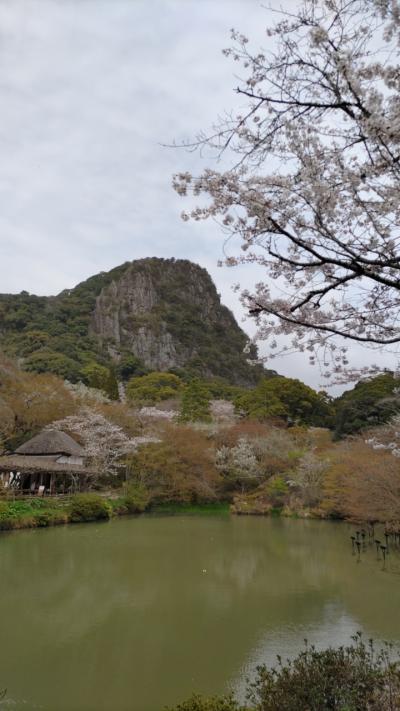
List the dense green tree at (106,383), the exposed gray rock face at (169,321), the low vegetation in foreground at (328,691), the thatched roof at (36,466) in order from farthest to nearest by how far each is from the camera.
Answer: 1. the exposed gray rock face at (169,321)
2. the dense green tree at (106,383)
3. the thatched roof at (36,466)
4. the low vegetation in foreground at (328,691)

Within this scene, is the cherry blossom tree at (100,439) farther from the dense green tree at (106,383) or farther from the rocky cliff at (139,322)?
the rocky cliff at (139,322)

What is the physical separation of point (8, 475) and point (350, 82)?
15.7m

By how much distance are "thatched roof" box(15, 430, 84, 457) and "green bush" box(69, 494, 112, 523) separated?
2442 millimetres

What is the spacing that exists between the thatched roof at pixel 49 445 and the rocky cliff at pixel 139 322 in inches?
669

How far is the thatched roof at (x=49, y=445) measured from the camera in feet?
52.9

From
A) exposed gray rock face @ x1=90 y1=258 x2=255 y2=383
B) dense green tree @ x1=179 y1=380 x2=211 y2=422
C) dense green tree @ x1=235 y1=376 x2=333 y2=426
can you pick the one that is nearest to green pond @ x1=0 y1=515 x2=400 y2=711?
dense green tree @ x1=179 y1=380 x2=211 y2=422

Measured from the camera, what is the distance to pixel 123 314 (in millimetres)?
48188

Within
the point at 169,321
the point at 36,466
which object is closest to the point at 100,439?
the point at 36,466

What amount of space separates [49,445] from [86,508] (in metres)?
3.35

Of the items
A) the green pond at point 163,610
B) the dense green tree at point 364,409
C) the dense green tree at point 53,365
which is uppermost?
the dense green tree at point 53,365

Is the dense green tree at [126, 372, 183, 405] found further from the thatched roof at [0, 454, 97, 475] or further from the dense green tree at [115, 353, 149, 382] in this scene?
the thatched roof at [0, 454, 97, 475]

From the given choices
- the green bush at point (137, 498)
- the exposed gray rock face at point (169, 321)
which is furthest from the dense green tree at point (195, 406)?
the exposed gray rock face at point (169, 321)

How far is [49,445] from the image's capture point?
16.2m

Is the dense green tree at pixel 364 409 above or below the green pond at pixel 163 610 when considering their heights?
above
